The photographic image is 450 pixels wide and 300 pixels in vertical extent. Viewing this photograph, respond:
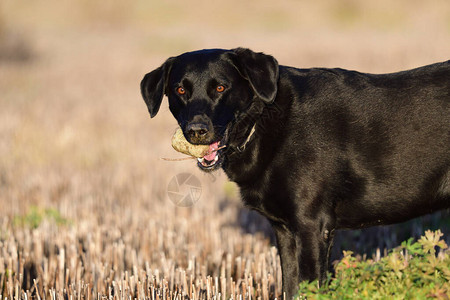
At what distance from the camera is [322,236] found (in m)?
3.05

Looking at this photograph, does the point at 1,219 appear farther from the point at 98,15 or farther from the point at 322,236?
the point at 98,15

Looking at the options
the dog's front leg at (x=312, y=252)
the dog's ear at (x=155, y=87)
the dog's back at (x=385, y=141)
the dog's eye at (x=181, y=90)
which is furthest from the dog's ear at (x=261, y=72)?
the dog's front leg at (x=312, y=252)

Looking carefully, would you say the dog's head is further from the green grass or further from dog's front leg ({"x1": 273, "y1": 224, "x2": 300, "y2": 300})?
the green grass

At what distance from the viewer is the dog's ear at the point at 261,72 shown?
10.5ft

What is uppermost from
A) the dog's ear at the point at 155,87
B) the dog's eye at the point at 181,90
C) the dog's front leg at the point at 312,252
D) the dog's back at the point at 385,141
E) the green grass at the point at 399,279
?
the dog's ear at the point at 155,87

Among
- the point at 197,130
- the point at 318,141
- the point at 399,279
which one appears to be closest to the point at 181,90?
the point at 197,130

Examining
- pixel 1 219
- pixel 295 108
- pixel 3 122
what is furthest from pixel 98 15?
pixel 295 108

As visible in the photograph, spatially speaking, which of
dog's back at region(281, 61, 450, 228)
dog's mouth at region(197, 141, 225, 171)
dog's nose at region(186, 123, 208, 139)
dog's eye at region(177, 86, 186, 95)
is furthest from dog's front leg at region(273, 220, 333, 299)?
dog's eye at region(177, 86, 186, 95)

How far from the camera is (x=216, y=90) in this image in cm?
333

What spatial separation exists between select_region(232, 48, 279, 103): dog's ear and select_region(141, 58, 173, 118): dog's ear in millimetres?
517

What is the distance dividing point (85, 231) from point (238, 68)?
2253mm

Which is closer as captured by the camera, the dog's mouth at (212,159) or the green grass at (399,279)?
the green grass at (399,279)

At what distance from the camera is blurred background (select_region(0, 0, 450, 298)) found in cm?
476

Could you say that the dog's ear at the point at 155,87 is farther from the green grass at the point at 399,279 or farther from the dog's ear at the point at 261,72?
the green grass at the point at 399,279
